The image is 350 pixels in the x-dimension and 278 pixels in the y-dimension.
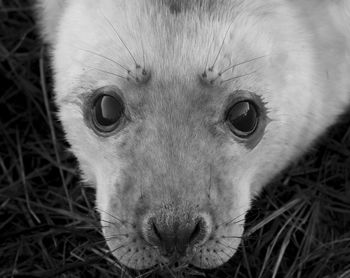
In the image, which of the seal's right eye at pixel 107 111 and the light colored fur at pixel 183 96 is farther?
the seal's right eye at pixel 107 111

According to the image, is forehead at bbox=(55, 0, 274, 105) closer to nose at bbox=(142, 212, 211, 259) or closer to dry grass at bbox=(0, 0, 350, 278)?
nose at bbox=(142, 212, 211, 259)

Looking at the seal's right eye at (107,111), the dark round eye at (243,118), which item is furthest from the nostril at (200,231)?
the seal's right eye at (107,111)

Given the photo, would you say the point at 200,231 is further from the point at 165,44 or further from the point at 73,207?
the point at 73,207

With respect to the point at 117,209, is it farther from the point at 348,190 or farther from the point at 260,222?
the point at 348,190

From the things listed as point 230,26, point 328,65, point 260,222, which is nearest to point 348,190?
point 260,222

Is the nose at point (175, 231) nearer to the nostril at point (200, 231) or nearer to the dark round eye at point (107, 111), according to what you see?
the nostril at point (200, 231)

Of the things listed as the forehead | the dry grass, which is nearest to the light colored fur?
the forehead

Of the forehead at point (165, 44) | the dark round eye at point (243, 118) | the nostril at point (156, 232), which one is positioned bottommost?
the nostril at point (156, 232)
